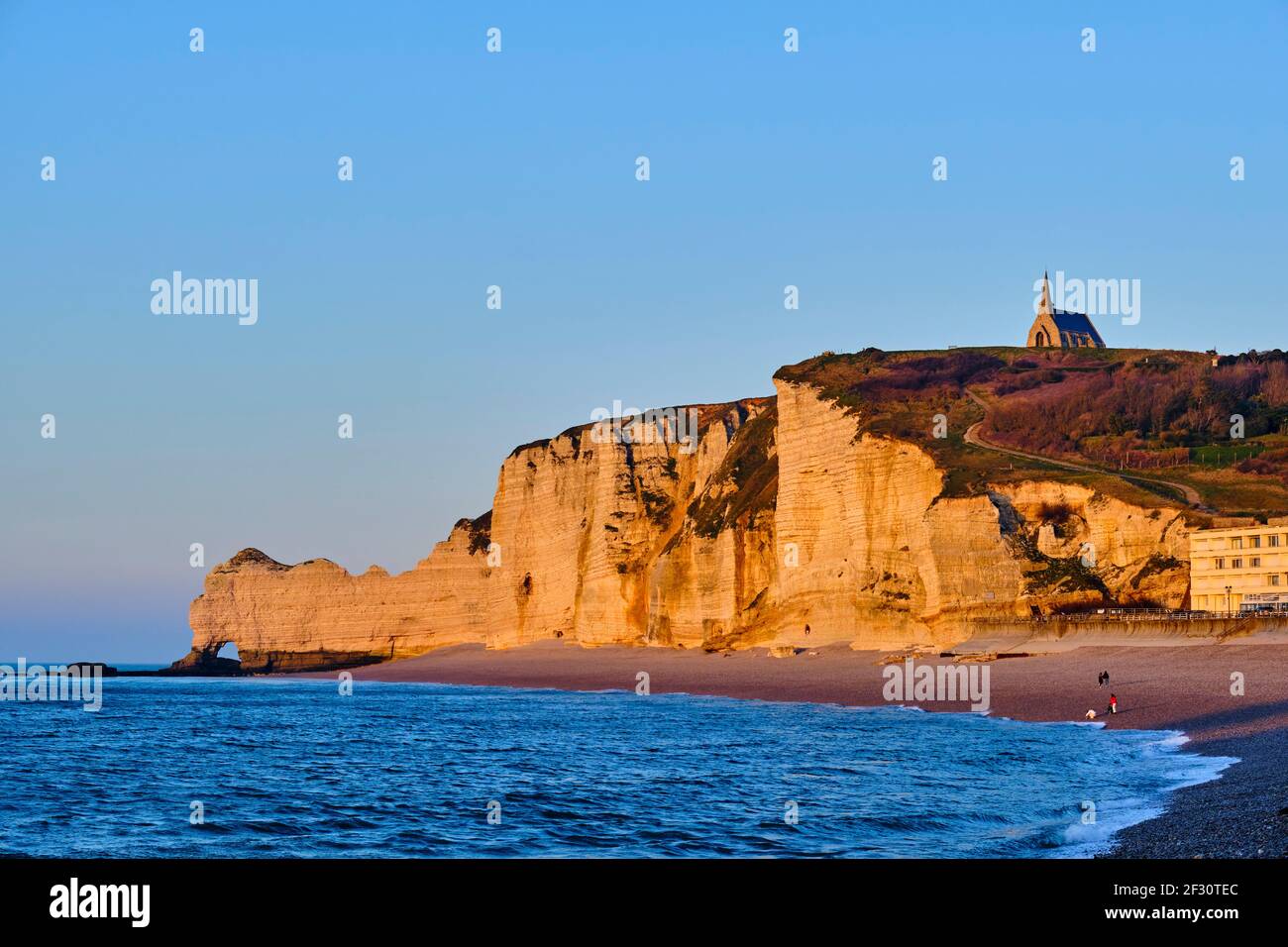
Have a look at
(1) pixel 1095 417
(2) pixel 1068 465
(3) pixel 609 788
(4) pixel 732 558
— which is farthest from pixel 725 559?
(3) pixel 609 788

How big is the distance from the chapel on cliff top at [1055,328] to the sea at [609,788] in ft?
325

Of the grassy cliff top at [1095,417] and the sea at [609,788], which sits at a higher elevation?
the grassy cliff top at [1095,417]

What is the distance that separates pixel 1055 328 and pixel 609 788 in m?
120

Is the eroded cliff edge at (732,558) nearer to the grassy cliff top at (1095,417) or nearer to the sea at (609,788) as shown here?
the grassy cliff top at (1095,417)

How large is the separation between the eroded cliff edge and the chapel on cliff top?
153ft

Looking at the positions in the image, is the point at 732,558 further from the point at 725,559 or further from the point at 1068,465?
the point at 1068,465

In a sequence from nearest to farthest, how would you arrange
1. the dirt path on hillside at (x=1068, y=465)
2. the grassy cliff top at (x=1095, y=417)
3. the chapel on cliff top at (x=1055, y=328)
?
the dirt path on hillside at (x=1068, y=465), the grassy cliff top at (x=1095, y=417), the chapel on cliff top at (x=1055, y=328)

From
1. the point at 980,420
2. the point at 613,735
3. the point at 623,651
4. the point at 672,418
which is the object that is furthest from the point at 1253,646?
the point at 672,418

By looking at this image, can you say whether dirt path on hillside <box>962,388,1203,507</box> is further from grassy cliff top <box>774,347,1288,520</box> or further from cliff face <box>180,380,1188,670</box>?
cliff face <box>180,380,1188,670</box>

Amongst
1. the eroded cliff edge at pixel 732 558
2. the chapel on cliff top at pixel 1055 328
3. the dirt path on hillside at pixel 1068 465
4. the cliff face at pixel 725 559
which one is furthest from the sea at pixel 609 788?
the chapel on cliff top at pixel 1055 328

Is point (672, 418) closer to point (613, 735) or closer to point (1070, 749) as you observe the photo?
point (613, 735)

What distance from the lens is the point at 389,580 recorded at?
4530 inches

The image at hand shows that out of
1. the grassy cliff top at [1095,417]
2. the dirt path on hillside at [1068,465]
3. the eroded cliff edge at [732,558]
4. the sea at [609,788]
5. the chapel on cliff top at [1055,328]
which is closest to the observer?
the sea at [609,788]

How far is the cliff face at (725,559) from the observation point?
60.9 metres
